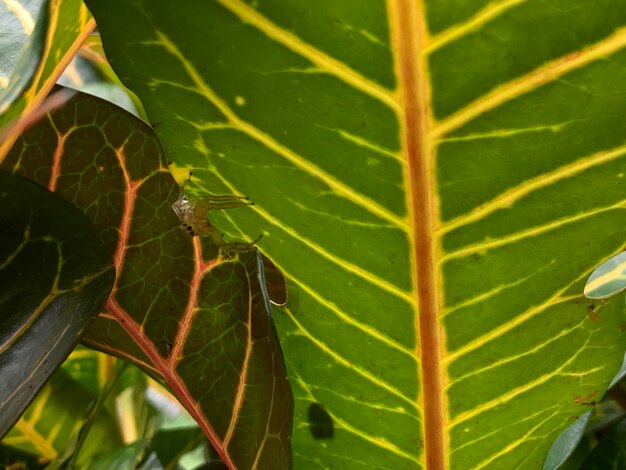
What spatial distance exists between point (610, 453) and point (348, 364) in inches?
13.2

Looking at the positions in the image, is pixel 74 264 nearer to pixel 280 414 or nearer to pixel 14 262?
pixel 14 262

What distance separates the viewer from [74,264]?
490mm

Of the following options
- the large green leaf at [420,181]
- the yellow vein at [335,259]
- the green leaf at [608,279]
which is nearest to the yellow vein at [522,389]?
the large green leaf at [420,181]

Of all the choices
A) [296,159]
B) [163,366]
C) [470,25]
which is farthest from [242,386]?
[470,25]

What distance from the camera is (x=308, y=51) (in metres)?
0.34

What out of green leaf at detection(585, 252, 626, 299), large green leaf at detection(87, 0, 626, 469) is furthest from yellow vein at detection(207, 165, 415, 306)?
green leaf at detection(585, 252, 626, 299)

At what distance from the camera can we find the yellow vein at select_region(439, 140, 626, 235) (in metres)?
0.37

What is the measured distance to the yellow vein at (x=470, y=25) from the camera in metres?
0.31

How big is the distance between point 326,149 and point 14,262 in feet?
0.80

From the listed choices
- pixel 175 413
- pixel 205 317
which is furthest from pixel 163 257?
pixel 175 413

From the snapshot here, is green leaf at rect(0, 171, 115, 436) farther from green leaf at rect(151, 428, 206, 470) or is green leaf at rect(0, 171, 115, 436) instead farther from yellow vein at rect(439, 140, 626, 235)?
green leaf at rect(151, 428, 206, 470)

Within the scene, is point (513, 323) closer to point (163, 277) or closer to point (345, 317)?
point (345, 317)

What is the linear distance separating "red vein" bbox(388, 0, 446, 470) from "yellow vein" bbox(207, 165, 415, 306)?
0.05 ft

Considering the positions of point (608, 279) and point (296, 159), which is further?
point (608, 279)
